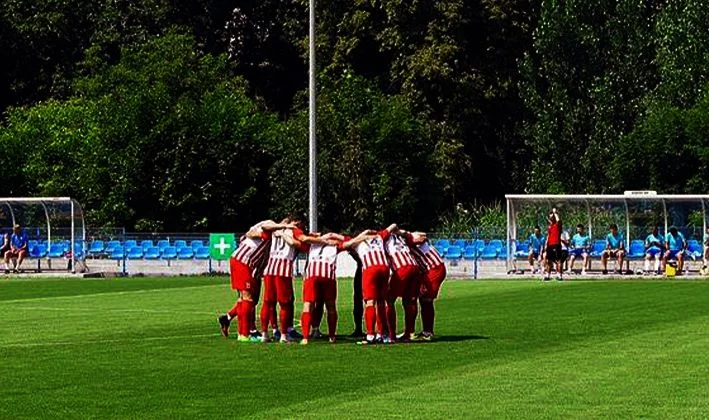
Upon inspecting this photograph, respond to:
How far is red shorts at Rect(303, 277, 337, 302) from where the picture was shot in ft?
81.9

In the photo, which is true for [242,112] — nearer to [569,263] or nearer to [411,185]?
[411,185]

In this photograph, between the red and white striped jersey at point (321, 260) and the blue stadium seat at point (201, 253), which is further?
the blue stadium seat at point (201, 253)

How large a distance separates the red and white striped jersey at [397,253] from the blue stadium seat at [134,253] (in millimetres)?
34383

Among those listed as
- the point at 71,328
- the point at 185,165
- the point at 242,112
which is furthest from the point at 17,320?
the point at 242,112

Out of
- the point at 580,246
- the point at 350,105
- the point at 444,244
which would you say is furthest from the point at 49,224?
the point at 580,246

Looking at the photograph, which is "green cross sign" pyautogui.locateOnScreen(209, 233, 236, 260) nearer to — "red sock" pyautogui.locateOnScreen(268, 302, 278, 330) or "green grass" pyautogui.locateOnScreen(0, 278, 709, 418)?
"green grass" pyautogui.locateOnScreen(0, 278, 709, 418)

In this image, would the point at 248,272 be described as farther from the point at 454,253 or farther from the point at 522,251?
the point at 454,253

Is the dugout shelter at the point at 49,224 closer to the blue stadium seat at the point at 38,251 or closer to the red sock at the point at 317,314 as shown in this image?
the blue stadium seat at the point at 38,251

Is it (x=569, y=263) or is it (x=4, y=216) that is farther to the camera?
(x=4, y=216)

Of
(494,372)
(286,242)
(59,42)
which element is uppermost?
(59,42)

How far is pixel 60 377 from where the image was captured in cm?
1989

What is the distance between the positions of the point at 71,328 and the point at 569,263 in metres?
29.1

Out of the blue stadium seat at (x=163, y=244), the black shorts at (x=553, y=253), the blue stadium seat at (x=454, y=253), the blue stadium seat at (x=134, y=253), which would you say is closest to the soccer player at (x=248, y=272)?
the black shorts at (x=553, y=253)

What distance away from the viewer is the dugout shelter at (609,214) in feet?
180
